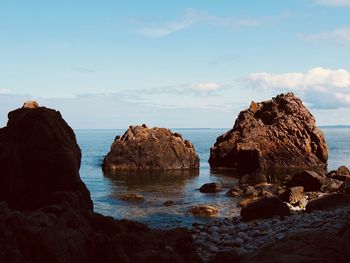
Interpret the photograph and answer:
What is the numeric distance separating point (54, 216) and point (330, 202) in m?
20.8

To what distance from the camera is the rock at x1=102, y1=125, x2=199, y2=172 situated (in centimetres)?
7244

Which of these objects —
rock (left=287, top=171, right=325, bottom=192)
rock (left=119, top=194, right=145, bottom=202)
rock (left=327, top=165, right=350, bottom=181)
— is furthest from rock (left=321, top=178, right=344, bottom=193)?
rock (left=119, top=194, right=145, bottom=202)

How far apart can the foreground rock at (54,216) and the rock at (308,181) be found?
27.0m

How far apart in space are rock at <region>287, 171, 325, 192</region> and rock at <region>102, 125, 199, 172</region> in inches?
1149

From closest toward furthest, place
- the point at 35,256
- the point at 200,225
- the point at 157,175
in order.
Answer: the point at 35,256
the point at 200,225
the point at 157,175

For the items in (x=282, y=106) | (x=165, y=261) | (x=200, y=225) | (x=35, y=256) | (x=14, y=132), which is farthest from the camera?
(x=282, y=106)

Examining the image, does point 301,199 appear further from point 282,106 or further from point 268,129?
point 282,106

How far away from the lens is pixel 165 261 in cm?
1549

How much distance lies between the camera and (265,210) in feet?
97.8

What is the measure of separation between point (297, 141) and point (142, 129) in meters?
26.8

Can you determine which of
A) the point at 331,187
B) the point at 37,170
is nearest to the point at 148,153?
the point at 331,187

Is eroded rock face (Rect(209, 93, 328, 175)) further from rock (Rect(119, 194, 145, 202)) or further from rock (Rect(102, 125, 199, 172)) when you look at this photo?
rock (Rect(119, 194, 145, 202))

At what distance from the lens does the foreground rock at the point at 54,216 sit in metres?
14.0

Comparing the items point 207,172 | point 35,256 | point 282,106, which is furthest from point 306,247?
point 282,106
